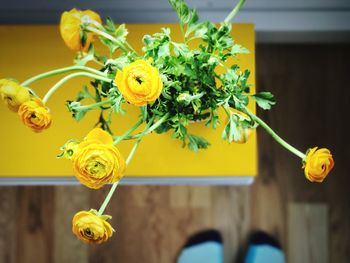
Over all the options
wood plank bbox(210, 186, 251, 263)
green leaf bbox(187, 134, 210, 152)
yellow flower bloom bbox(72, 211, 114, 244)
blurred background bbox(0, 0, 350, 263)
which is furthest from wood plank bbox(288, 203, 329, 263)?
yellow flower bloom bbox(72, 211, 114, 244)

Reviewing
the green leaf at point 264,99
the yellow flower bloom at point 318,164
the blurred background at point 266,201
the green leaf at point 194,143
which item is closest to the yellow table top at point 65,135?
the green leaf at point 194,143

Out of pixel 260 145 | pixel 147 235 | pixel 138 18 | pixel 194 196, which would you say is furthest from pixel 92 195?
pixel 138 18

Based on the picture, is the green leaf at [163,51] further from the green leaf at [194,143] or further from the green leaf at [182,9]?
the green leaf at [194,143]

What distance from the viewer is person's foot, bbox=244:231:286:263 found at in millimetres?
1496

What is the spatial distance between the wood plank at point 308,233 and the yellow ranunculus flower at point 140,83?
107cm

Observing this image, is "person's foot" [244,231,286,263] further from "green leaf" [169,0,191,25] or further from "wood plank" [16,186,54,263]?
"green leaf" [169,0,191,25]

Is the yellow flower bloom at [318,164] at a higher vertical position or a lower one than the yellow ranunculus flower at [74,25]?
lower

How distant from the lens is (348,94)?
1.54m

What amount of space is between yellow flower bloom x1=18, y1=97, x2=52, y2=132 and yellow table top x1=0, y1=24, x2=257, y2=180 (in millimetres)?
309

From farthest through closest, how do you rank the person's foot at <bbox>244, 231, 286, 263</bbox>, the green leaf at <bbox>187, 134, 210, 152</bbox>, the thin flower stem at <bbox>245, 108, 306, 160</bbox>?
the person's foot at <bbox>244, 231, 286, 263</bbox>, the green leaf at <bbox>187, 134, 210, 152</bbox>, the thin flower stem at <bbox>245, 108, 306, 160</bbox>

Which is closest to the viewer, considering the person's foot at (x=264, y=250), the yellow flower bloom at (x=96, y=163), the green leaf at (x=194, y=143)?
the yellow flower bloom at (x=96, y=163)

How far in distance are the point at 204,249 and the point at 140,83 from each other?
3.44 feet

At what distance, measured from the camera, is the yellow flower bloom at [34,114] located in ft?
2.18

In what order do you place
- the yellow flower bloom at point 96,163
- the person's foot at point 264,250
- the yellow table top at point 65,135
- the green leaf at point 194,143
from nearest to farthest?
the yellow flower bloom at point 96,163, the green leaf at point 194,143, the yellow table top at point 65,135, the person's foot at point 264,250
